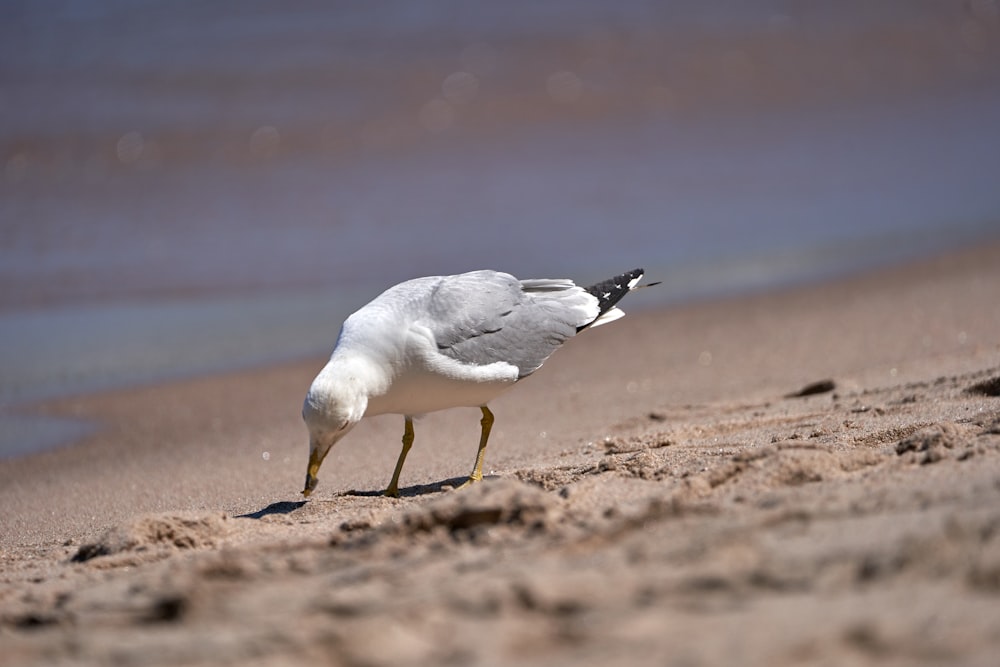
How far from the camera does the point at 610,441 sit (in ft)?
18.2

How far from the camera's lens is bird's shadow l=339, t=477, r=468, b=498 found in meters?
5.20

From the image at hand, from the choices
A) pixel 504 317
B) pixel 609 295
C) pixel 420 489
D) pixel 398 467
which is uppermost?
pixel 609 295

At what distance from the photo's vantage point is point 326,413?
15.7 feet

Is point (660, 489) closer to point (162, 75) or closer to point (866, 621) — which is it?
point (866, 621)

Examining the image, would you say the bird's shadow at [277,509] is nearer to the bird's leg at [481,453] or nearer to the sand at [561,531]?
the sand at [561,531]

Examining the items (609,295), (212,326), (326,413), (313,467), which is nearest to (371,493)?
(313,467)

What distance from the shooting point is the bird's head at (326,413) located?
15.7ft

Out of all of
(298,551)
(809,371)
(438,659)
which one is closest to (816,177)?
(809,371)

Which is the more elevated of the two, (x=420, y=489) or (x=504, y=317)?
(x=504, y=317)

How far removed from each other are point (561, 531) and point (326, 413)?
5.60 ft

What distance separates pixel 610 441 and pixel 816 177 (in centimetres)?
767

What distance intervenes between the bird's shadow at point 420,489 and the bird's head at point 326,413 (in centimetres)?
32

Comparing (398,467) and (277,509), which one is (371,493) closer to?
(398,467)

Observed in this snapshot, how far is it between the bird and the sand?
0.36 m
